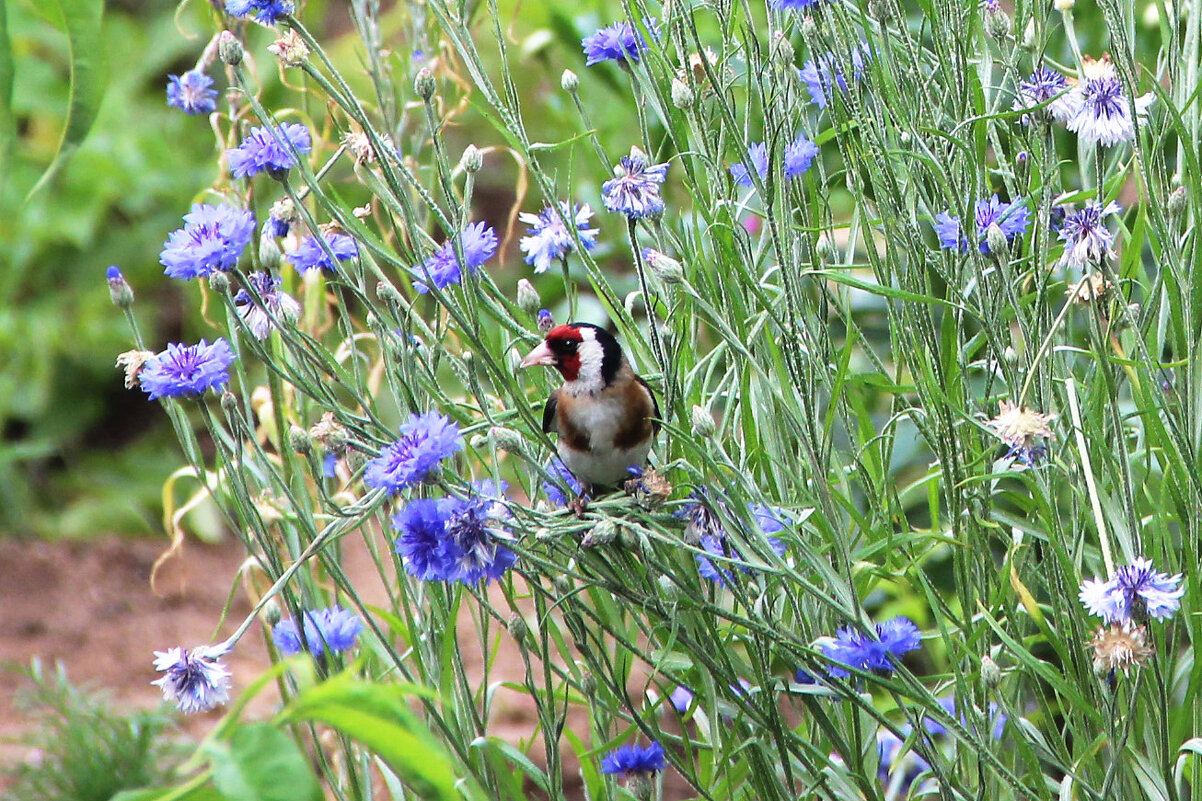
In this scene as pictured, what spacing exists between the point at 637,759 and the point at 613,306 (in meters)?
0.43

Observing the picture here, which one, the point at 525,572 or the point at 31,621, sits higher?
the point at 31,621

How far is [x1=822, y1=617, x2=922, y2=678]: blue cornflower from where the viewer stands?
1.14 metres

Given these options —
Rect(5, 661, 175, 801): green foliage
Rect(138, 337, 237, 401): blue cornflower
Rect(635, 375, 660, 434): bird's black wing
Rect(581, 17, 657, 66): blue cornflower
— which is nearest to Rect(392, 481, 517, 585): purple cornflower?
Rect(138, 337, 237, 401): blue cornflower

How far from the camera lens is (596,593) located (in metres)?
1.31

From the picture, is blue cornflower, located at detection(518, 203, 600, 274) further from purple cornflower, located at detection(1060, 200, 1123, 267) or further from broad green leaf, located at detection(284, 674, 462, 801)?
broad green leaf, located at detection(284, 674, 462, 801)

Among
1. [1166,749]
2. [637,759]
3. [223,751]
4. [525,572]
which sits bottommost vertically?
[223,751]

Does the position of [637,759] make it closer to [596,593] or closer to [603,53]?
[596,593]

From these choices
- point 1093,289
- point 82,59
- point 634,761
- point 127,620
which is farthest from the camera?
point 127,620

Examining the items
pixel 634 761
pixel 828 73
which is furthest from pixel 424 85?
pixel 634 761

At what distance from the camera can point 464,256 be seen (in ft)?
3.84

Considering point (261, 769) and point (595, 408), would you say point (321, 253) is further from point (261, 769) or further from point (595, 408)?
point (261, 769)

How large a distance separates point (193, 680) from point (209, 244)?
36 cm

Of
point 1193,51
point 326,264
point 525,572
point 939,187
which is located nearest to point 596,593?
point 525,572

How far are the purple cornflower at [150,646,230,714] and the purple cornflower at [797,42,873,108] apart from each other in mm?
720
